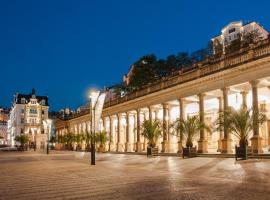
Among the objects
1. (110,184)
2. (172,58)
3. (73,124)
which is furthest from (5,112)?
(110,184)

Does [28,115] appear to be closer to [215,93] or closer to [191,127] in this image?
[215,93]

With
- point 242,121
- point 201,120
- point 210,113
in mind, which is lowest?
point 242,121

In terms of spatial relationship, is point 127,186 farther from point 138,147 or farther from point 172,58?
point 172,58

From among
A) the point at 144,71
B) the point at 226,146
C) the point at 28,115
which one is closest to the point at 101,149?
the point at 144,71

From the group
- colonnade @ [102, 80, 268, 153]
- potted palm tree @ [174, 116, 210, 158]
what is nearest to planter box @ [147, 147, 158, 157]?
colonnade @ [102, 80, 268, 153]

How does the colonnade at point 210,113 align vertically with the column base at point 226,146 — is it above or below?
above

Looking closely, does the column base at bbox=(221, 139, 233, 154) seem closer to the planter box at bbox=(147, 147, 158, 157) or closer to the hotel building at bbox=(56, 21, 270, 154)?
the hotel building at bbox=(56, 21, 270, 154)

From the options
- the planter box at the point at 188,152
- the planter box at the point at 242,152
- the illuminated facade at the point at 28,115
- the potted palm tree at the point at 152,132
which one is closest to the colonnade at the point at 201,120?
the planter box at the point at 242,152

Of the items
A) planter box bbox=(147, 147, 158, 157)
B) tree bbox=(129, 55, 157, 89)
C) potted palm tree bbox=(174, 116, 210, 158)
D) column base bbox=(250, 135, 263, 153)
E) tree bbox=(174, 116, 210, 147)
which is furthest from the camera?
tree bbox=(129, 55, 157, 89)

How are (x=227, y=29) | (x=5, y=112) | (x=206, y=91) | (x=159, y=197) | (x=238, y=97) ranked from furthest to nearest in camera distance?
(x=5, y=112)
(x=227, y=29)
(x=238, y=97)
(x=206, y=91)
(x=159, y=197)

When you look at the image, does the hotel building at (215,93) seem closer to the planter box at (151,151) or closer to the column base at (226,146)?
the column base at (226,146)

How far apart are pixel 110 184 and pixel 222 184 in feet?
11.5

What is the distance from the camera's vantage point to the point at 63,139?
218 ft

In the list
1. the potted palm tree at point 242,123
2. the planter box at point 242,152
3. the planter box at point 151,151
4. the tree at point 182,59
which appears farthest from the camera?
the tree at point 182,59
